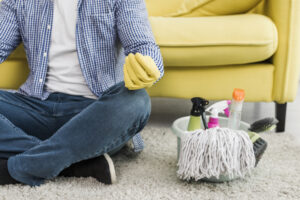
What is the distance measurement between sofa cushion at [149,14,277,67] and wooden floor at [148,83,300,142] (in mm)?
336

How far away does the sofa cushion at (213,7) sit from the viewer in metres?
1.23

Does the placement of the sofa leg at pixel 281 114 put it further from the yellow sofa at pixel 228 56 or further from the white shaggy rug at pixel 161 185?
the white shaggy rug at pixel 161 185

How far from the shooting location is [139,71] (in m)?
0.74

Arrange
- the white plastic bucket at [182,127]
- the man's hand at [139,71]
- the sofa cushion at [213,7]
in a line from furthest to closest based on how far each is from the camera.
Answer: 1. the sofa cushion at [213,7]
2. the white plastic bucket at [182,127]
3. the man's hand at [139,71]

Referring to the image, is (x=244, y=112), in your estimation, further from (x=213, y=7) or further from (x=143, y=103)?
(x=143, y=103)

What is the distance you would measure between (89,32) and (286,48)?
64 centimetres

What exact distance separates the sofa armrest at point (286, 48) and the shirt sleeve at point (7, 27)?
817 millimetres

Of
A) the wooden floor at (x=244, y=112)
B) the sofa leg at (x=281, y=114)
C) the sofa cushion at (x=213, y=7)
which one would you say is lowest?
the wooden floor at (x=244, y=112)

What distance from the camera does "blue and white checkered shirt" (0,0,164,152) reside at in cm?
92

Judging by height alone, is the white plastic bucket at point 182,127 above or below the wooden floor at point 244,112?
above

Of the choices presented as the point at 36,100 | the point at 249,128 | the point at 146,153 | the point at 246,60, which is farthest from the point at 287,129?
the point at 36,100

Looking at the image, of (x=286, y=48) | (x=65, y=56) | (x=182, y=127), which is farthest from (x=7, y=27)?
(x=286, y=48)

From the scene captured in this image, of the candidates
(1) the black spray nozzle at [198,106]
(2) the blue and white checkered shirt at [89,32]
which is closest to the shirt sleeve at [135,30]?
(2) the blue and white checkered shirt at [89,32]

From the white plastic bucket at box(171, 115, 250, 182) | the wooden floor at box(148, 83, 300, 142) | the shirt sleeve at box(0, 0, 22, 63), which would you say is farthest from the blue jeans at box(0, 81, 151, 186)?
the wooden floor at box(148, 83, 300, 142)
